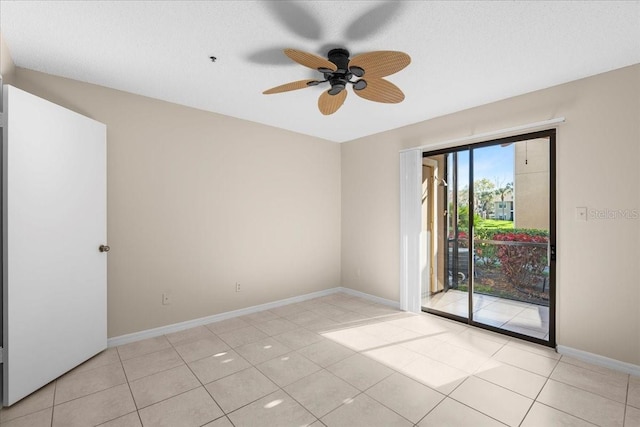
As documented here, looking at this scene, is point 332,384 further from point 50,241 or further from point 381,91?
point 50,241

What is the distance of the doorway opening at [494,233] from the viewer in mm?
3164

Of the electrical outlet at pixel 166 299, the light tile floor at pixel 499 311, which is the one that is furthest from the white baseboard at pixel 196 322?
the light tile floor at pixel 499 311

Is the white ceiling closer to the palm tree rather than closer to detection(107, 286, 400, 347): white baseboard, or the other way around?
the palm tree

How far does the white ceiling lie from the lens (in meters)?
1.78

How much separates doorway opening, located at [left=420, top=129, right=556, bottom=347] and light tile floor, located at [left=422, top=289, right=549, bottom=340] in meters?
0.01

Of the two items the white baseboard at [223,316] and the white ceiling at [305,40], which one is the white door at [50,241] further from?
the white ceiling at [305,40]

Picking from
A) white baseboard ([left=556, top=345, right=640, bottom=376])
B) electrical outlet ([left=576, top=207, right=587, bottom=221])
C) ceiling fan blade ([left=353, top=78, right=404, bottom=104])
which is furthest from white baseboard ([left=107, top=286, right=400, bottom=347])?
ceiling fan blade ([left=353, top=78, right=404, bottom=104])

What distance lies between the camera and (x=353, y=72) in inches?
83.3

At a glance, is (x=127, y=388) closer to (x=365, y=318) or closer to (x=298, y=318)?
(x=298, y=318)

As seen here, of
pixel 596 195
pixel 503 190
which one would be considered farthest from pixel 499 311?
pixel 596 195

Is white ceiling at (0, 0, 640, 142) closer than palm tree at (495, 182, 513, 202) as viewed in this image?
Yes

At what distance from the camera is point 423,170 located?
4070 mm

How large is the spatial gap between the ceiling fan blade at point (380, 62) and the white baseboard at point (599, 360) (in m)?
2.97

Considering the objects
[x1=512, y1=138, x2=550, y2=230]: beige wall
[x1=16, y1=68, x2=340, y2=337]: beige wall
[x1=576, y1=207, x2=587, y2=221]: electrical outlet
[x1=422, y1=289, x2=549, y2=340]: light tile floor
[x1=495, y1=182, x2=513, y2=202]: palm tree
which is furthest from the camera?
[x1=495, y1=182, x2=513, y2=202]: palm tree
